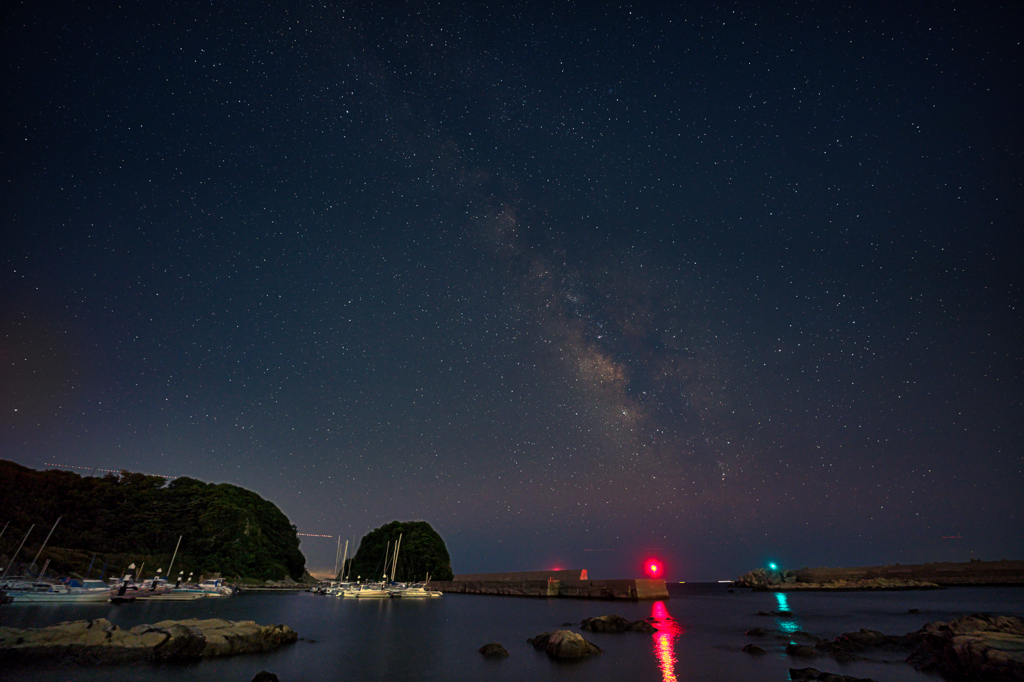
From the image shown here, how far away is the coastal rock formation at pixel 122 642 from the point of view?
20922 mm

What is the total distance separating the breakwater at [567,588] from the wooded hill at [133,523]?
52.4m

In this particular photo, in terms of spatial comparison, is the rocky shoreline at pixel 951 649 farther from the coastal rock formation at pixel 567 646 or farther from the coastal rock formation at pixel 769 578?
the coastal rock formation at pixel 769 578

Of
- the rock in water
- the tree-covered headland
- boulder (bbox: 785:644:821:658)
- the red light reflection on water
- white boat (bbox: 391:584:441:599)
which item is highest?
the tree-covered headland

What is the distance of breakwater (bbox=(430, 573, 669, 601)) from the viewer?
86.5 meters

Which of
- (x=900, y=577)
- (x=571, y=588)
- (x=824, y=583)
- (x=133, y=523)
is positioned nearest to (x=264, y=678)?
(x=571, y=588)

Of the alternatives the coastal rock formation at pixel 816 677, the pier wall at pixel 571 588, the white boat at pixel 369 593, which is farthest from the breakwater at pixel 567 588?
the coastal rock formation at pixel 816 677

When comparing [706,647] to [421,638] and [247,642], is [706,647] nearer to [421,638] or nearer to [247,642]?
[421,638]

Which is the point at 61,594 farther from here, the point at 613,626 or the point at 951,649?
the point at 951,649

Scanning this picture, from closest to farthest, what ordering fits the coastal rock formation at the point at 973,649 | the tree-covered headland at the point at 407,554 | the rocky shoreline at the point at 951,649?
the coastal rock formation at the point at 973,649 → the rocky shoreline at the point at 951,649 → the tree-covered headland at the point at 407,554

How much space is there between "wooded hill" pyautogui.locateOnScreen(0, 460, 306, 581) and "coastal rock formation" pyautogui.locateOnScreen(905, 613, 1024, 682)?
337 feet

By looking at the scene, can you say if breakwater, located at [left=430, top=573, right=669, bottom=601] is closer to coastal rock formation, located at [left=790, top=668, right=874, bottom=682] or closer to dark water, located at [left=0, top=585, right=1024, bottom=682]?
dark water, located at [left=0, top=585, right=1024, bottom=682]

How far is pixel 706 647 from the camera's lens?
32.7m

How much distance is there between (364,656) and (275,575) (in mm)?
111616

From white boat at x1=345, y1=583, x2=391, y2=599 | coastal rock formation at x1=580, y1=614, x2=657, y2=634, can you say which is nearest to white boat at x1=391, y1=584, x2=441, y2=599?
white boat at x1=345, y1=583, x2=391, y2=599
